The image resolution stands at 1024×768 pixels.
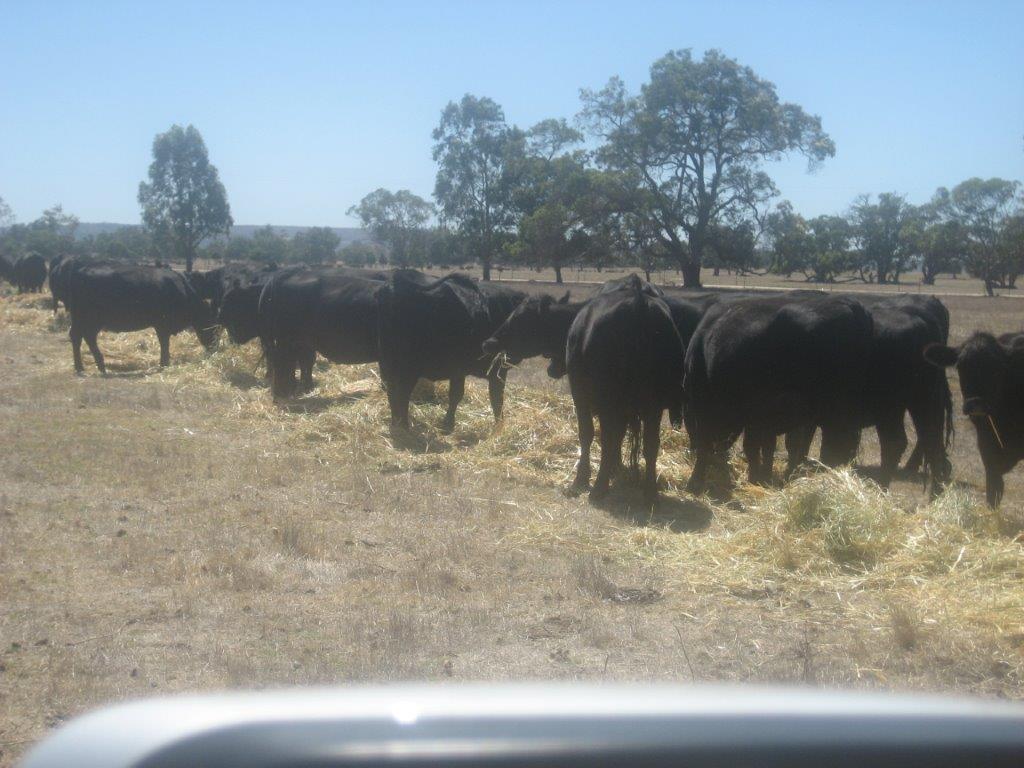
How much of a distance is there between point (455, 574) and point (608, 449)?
9.08 ft

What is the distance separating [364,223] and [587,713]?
55.7 meters

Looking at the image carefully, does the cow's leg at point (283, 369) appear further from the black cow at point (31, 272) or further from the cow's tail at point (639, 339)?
the black cow at point (31, 272)

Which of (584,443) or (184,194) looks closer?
(584,443)

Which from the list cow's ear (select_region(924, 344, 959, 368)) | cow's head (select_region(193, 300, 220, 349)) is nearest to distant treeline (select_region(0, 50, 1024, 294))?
cow's head (select_region(193, 300, 220, 349))

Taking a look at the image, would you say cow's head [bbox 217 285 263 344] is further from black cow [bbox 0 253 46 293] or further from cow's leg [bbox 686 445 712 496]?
black cow [bbox 0 253 46 293]

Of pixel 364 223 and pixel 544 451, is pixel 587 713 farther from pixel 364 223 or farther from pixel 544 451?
pixel 364 223

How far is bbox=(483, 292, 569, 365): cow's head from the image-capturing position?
10.7m

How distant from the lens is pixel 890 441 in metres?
9.77

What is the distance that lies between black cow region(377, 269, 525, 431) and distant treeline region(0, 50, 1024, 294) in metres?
21.9

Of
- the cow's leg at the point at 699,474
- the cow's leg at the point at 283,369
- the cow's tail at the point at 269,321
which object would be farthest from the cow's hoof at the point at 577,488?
the cow's tail at the point at 269,321

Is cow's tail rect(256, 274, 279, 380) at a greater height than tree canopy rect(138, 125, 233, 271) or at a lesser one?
lesser

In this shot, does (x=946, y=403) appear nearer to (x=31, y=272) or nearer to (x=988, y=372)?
(x=988, y=372)

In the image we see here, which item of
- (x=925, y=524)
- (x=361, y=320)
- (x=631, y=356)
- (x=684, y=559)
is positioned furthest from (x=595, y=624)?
(x=361, y=320)

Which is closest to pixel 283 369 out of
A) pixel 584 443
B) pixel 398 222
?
pixel 584 443
